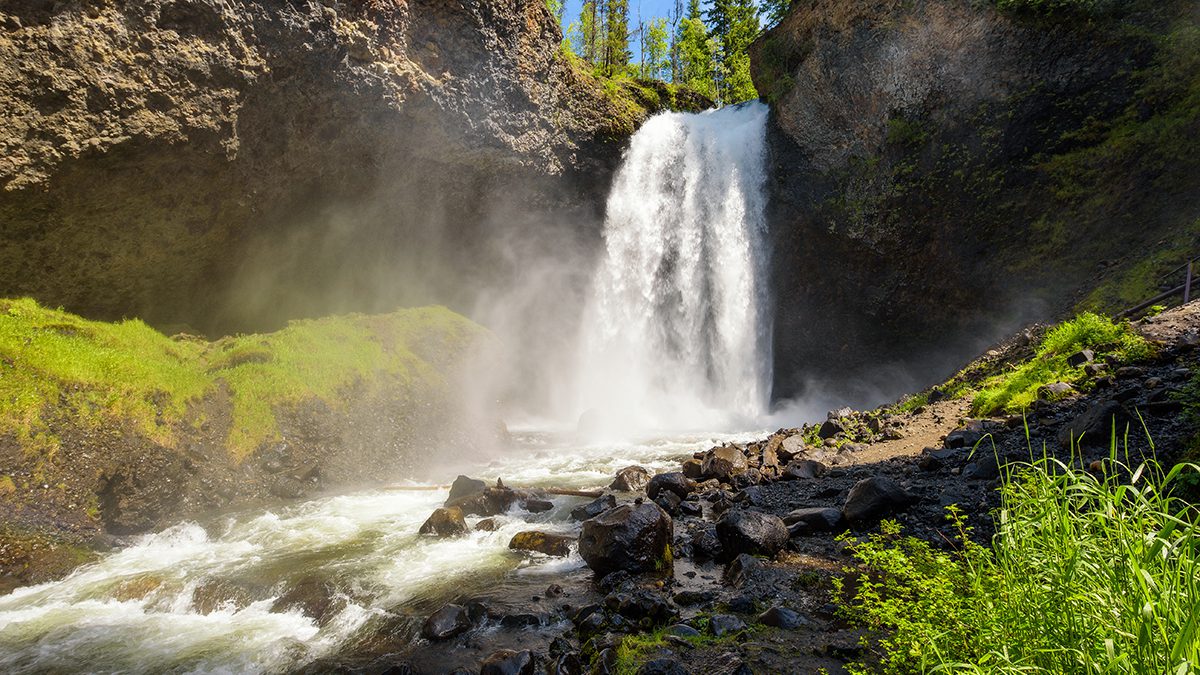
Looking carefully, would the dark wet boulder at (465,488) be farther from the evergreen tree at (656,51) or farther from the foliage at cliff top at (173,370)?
the evergreen tree at (656,51)

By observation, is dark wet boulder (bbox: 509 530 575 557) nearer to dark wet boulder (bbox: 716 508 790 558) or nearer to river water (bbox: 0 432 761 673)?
river water (bbox: 0 432 761 673)

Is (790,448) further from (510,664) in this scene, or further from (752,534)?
(510,664)

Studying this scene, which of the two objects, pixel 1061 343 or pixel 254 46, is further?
pixel 254 46

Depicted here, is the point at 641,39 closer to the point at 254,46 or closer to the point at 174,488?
the point at 254,46

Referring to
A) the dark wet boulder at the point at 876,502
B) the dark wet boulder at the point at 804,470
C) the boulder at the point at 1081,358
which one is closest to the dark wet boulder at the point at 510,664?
the dark wet boulder at the point at 876,502

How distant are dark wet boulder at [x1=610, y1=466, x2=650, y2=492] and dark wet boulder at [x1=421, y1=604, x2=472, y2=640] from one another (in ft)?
17.5

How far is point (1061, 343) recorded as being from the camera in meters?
10.6

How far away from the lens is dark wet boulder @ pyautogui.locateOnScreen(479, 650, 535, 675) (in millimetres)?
4793

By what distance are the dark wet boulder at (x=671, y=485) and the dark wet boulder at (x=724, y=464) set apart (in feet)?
2.25

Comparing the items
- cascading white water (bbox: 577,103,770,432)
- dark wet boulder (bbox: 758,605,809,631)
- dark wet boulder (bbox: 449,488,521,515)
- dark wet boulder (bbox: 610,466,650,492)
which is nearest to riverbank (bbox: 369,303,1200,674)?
dark wet boulder (bbox: 758,605,809,631)

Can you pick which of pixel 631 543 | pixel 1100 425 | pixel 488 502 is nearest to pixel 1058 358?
pixel 1100 425

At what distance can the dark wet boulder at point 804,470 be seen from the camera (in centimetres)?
969

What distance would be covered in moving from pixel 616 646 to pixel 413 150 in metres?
18.5

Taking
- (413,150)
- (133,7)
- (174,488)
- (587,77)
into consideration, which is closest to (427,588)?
(174,488)
